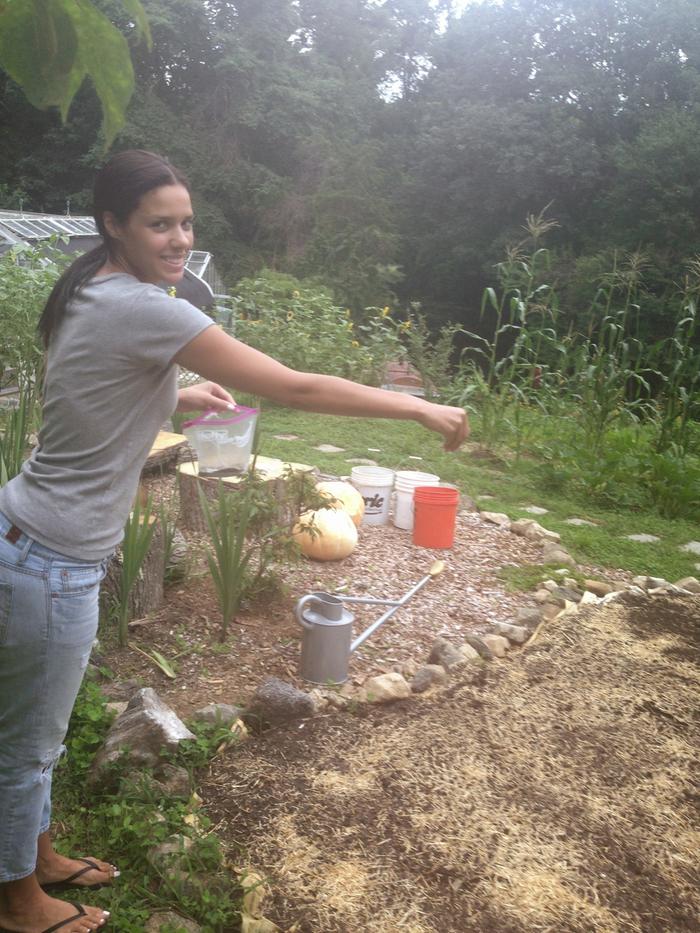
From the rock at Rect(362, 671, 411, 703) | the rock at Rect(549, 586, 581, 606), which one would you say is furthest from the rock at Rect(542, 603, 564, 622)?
the rock at Rect(362, 671, 411, 703)

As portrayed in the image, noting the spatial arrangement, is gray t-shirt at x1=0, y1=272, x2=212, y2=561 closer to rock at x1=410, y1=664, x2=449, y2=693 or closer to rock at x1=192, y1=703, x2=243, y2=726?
rock at x1=192, y1=703, x2=243, y2=726

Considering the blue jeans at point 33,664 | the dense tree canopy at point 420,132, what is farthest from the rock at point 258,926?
the dense tree canopy at point 420,132

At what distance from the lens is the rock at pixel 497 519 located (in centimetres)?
467

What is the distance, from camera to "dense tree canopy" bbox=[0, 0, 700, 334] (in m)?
18.4

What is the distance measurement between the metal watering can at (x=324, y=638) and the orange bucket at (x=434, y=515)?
55.1 inches

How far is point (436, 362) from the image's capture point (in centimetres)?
881

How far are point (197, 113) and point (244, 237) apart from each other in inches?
133

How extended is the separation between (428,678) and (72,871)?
1.27 metres

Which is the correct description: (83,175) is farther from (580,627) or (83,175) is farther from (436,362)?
(580,627)

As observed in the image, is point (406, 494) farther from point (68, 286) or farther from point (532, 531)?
point (68, 286)

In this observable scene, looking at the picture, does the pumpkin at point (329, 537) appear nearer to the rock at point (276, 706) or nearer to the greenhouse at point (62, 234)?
the rock at point (276, 706)

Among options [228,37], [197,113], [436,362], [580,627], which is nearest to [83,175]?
[197,113]

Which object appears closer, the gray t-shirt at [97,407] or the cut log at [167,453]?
the gray t-shirt at [97,407]

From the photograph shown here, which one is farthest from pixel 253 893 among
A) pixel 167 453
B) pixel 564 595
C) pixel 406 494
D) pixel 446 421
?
pixel 167 453
